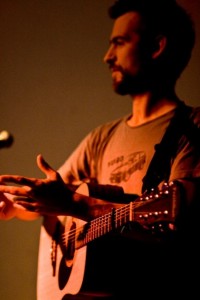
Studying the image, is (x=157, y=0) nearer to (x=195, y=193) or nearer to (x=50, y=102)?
(x=50, y=102)

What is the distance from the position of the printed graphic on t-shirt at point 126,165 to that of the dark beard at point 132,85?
233mm

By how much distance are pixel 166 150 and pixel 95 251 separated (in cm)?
33

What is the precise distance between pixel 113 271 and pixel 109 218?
0.16 m

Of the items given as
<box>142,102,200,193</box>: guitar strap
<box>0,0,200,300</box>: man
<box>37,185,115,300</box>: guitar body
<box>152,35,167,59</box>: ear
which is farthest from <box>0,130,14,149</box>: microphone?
<box>152,35,167,59</box>: ear

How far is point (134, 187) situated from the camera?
1369 mm

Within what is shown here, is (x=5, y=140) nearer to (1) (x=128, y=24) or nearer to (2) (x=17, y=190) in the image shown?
(2) (x=17, y=190)

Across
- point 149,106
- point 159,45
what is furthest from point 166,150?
point 159,45

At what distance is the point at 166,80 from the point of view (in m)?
1.49

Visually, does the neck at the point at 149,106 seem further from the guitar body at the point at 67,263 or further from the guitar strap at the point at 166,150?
the guitar body at the point at 67,263

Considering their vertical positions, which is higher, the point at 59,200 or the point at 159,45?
the point at 159,45

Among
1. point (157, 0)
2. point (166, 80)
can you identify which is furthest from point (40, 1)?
point (166, 80)

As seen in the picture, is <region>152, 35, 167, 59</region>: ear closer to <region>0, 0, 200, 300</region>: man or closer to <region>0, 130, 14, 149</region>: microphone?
<region>0, 0, 200, 300</region>: man

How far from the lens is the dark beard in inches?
59.6

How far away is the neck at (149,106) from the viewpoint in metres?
1.44
